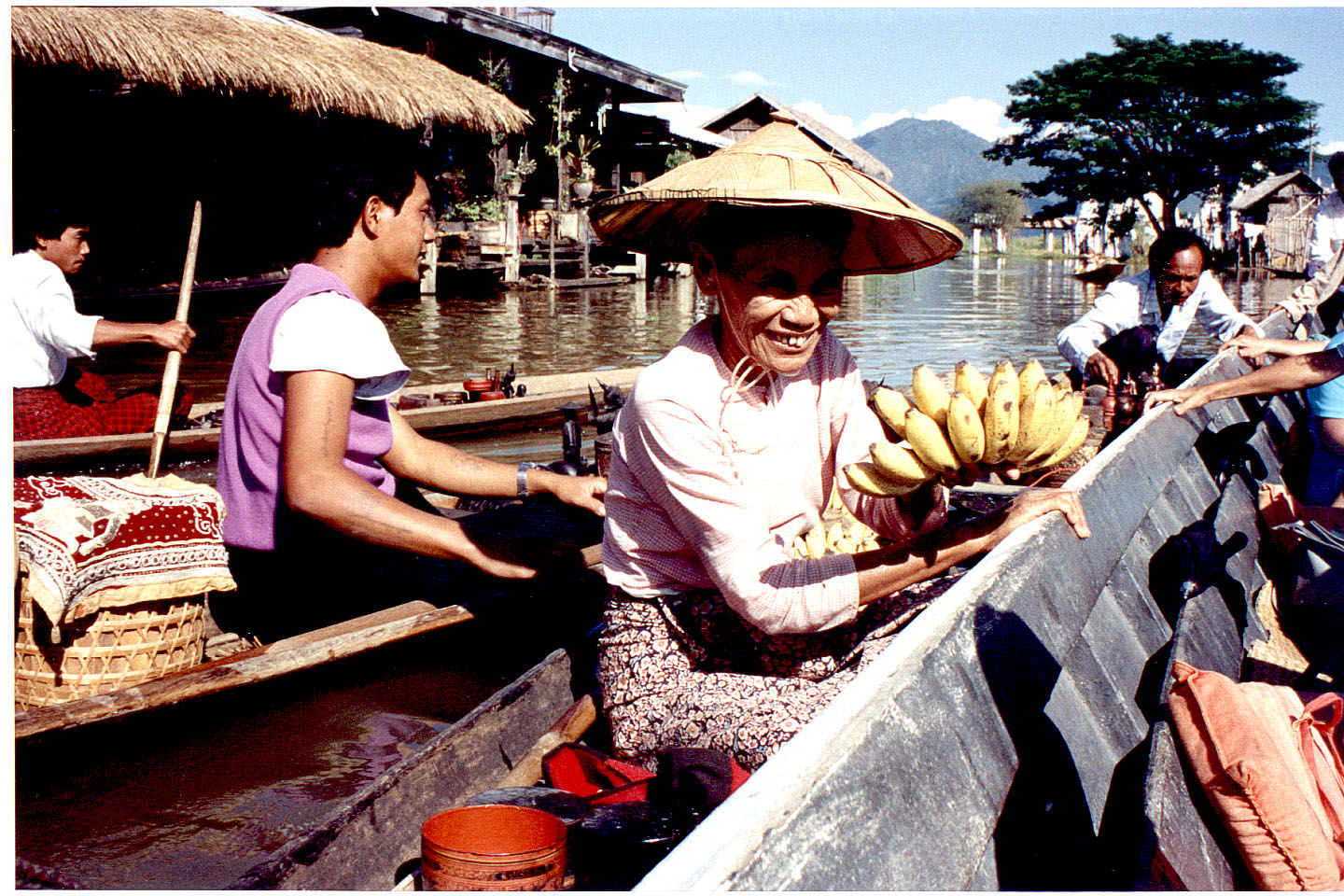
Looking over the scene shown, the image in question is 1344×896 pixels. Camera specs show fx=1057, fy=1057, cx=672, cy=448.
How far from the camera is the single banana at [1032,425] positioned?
183 centimetres

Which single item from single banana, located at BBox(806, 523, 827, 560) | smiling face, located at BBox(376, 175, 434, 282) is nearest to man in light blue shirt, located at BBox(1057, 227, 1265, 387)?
single banana, located at BBox(806, 523, 827, 560)

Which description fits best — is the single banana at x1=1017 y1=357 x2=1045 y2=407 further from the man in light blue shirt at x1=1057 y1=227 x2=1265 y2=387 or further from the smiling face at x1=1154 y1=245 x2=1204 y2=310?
the smiling face at x1=1154 y1=245 x2=1204 y2=310

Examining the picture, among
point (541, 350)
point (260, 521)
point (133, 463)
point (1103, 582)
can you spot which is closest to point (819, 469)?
point (1103, 582)

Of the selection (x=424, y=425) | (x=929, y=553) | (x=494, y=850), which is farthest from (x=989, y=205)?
(x=494, y=850)

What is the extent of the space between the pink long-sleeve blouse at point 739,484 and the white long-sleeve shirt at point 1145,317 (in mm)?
4413

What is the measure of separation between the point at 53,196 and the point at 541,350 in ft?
18.6

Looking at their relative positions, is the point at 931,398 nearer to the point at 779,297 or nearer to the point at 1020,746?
the point at 779,297

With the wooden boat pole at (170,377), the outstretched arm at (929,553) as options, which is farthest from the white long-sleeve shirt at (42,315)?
the outstretched arm at (929,553)

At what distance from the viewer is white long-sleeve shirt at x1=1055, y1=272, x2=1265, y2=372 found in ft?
21.1

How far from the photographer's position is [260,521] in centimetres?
294

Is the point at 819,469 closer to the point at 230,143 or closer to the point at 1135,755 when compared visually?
the point at 1135,755

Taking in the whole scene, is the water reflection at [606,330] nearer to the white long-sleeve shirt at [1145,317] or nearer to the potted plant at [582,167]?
the potted plant at [582,167]

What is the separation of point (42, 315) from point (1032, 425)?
470cm

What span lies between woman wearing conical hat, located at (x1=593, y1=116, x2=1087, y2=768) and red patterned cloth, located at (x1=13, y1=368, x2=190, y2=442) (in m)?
4.65
